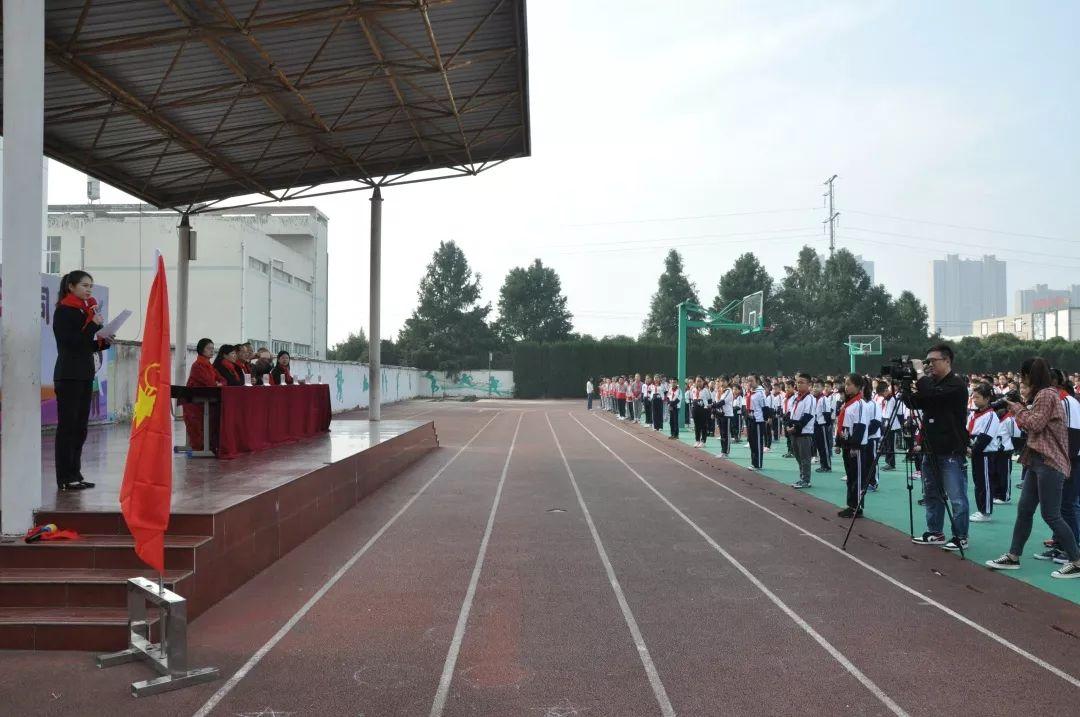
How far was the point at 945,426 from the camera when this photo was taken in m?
7.45

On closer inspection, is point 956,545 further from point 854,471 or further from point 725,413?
point 725,413

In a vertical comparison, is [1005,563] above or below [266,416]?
below

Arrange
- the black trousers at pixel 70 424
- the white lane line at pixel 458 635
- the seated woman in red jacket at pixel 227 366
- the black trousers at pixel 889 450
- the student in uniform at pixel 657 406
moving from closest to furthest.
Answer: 1. the white lane line at pixel 458 635
2. the black trousers at pixel 70 424
3. the seated woman in red jacket at pixel 227 366
4. the black trousers at pixel 889 450
5. the student in uniform at pixel 657 406

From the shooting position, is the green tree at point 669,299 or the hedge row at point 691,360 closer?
the hedge row at point 691,360

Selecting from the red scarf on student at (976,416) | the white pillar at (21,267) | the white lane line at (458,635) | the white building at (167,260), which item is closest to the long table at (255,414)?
the white pillar at (21,267)

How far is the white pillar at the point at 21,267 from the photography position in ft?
18.9

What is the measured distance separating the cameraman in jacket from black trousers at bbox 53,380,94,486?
780cm

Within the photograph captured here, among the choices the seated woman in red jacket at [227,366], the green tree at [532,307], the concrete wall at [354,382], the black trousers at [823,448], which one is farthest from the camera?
the green tree at [532,307]

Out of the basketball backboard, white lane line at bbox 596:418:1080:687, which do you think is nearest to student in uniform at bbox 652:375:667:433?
the basketball backboard

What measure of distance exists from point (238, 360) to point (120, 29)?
4.97 m

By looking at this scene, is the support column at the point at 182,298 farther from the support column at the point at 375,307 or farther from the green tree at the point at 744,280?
the green tree at the point at 744,280

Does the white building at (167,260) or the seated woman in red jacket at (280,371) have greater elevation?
the white building at (167,260)

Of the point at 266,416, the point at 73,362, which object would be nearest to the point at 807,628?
the point at 73,362

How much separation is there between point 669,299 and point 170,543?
73.3m
